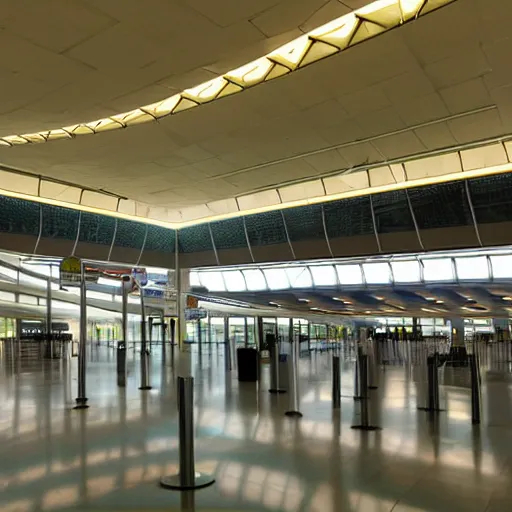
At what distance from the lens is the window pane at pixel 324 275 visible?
24.6m

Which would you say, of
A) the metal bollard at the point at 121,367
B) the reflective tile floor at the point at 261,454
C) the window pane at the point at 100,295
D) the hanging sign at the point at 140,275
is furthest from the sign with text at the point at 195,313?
the reflective tile floor at the point at 261,454

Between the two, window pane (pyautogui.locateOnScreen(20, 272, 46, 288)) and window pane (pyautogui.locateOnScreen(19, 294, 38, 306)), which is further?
window pane (pyautogui.locateOnScreen(19, 294, 38, 306))

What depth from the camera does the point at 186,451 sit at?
5.33 metres

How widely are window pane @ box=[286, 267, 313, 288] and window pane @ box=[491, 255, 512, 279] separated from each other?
8.15 meters

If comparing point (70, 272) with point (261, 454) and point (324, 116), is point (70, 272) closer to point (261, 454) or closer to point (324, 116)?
point (324, 116)

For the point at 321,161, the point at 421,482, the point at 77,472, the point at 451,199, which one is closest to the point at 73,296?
the point at 321,161

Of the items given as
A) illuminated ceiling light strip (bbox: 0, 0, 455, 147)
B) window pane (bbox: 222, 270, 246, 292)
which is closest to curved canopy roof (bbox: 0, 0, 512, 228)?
illuminated ceiling light strip (bbox: 0, 0, 455, 147)

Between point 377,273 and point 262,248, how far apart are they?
5711 millimetres

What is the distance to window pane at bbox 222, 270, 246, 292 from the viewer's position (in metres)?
28.0

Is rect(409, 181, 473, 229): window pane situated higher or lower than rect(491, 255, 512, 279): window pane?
higher

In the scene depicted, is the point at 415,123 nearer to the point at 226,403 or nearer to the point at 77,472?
the point at 226,403

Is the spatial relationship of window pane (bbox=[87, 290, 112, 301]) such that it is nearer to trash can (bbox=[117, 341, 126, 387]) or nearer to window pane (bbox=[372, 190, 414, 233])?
trash can (bbox=[117, 341, 126, 387])

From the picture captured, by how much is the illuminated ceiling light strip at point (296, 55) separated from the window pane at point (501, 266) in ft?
41.6

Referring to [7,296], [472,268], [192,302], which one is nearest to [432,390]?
[472,268]
